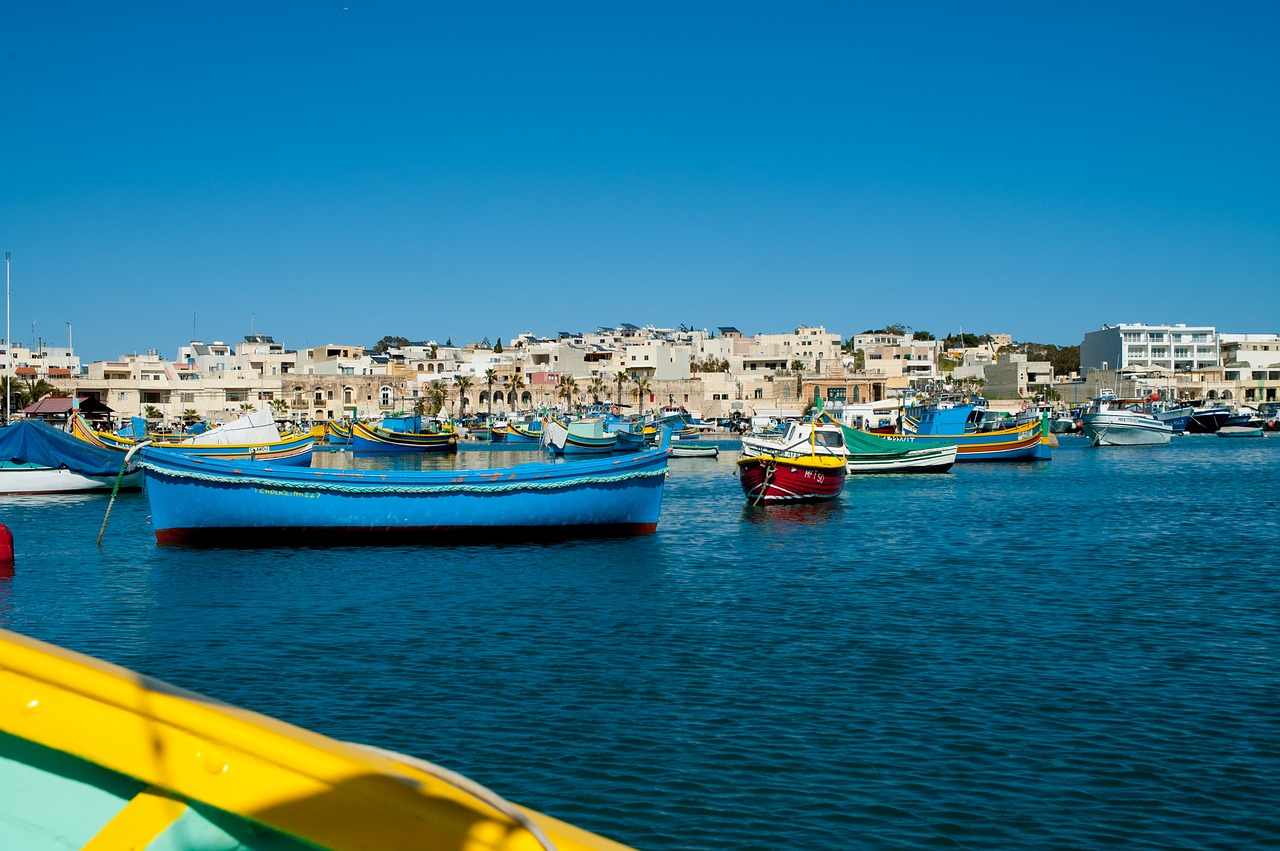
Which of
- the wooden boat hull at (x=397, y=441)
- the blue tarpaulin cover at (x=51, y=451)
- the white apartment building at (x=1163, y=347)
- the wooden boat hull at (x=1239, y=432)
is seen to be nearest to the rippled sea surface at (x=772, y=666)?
the blue tarpaulin cover at (x=51, y=451)

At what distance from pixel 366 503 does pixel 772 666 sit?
42.6ft

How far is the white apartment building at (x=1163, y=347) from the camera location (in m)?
126

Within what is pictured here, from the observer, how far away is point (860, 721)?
11523 millimetres

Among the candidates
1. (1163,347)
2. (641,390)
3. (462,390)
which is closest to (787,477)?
(641,390)

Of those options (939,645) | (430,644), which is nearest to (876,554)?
(939,645)

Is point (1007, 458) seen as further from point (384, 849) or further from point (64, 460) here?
point (384, 849)

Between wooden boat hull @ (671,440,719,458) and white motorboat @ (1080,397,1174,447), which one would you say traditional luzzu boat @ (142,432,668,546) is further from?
white motorboat @ (1080,397,1174,447)

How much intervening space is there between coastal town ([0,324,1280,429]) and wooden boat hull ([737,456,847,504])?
6751 cm

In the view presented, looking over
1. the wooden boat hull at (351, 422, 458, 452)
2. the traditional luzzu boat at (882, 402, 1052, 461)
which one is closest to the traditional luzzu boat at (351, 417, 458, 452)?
the wooden boat hull at (351, 422, 458, 452)

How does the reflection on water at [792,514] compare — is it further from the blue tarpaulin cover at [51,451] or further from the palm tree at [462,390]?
the palm tree at [462,390]

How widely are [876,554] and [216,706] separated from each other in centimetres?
2206

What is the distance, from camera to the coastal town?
4190 inches

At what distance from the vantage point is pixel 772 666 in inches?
546

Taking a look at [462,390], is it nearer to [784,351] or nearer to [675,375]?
[675,375]
